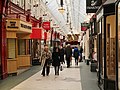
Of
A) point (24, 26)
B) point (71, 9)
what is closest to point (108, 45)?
point (24, 26)

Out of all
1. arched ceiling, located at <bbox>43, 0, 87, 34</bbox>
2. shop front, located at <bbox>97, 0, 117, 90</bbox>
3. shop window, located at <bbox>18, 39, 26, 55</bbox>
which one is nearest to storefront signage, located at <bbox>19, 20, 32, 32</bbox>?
shop window, located at <bbox>18, 39, 26, 55</bbox>

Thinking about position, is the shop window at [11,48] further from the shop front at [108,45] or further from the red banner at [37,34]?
the shop front at [108,45]

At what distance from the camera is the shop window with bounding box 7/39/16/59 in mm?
20484

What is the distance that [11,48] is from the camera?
68.7ft

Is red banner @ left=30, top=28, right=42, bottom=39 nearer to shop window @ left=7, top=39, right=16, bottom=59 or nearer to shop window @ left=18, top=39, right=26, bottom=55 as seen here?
shop window @ left=18, top=39, right=26, bottom=55

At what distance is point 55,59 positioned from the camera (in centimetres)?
1981

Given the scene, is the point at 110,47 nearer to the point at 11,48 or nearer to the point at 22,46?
the point at 11,48

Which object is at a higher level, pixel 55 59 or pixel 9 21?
pixel 9 21

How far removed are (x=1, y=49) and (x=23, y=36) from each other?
25.8 feet

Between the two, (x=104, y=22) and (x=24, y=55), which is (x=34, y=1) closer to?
(x=24, y=55)

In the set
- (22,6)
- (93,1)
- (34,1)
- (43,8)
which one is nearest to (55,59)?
(93,1)

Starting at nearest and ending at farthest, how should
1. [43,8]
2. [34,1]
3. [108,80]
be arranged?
[108,80]
[34,1]
[43,8]

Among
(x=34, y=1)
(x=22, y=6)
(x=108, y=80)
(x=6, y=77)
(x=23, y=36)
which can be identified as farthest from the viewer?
(x=34, y=1)

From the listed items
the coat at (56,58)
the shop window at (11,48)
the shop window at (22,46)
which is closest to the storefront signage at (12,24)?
the shop window at (11,48)
